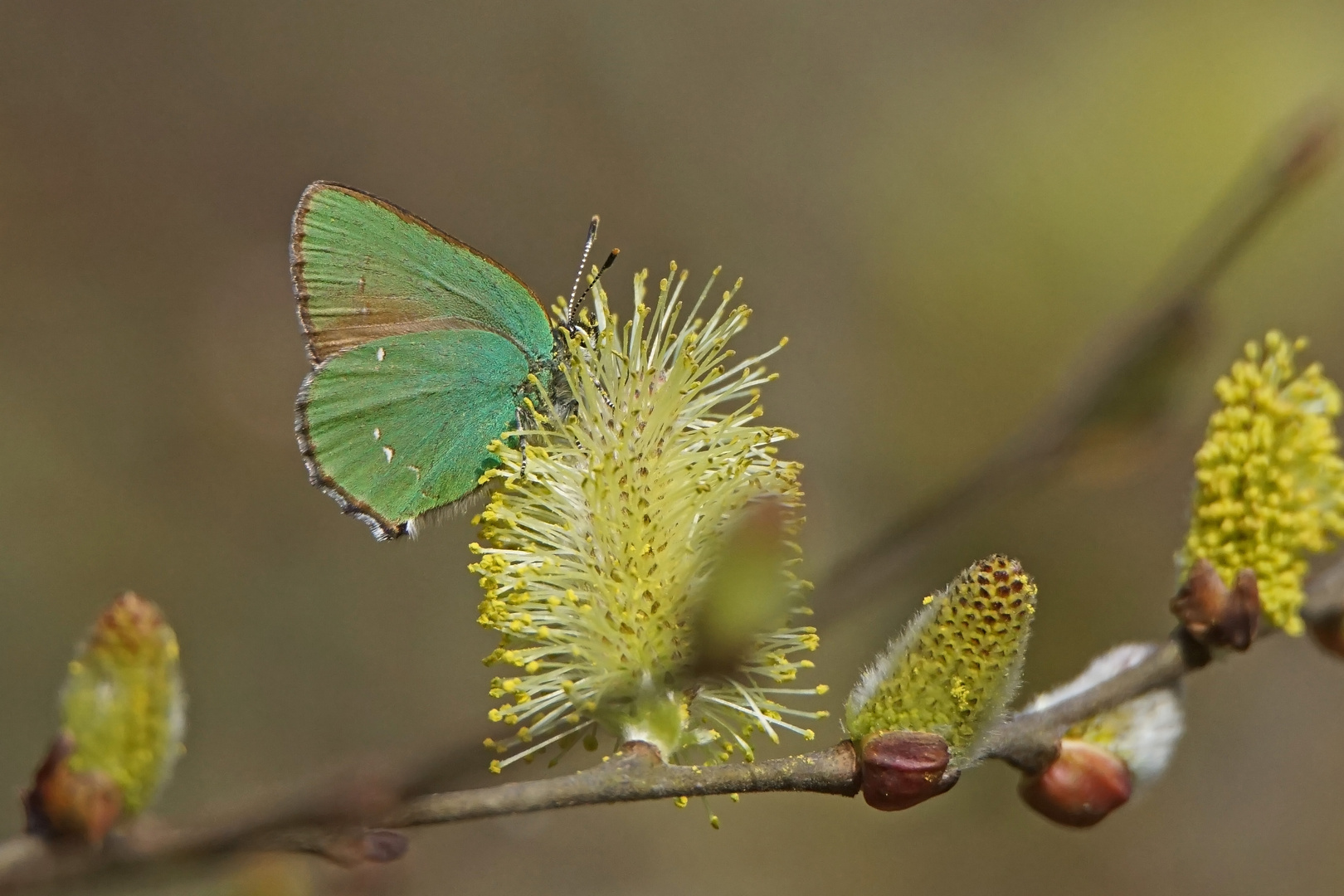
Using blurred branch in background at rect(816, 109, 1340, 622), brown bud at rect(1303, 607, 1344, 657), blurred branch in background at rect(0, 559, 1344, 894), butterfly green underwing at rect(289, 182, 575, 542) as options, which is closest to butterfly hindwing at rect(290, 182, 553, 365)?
butterfly green underwing at rect(289, 182, 575, 542)

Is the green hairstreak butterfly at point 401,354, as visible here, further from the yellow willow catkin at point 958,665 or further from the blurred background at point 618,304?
the blurred background at point 618,304

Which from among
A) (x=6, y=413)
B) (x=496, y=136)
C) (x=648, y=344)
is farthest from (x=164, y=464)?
(x=648, y=344)

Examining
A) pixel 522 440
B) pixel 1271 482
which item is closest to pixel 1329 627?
pixel 1271 482

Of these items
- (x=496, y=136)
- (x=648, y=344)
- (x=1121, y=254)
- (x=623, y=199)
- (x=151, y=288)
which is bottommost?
(x=648, y=344)

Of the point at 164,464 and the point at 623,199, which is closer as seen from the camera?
the point at 164,464

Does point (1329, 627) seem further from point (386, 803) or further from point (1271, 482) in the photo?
point (386, 803)

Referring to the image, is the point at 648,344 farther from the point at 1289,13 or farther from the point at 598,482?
the point at 1289,13

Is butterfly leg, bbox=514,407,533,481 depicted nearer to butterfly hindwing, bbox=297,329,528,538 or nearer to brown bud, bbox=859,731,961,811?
butterfly hindwing, bbox=297,329,528,538
